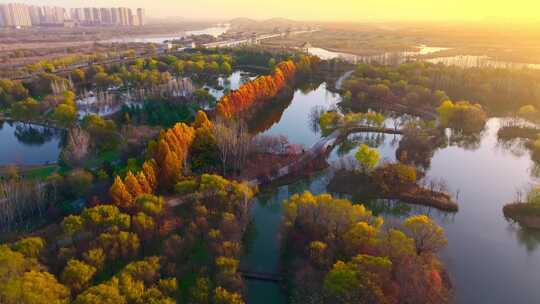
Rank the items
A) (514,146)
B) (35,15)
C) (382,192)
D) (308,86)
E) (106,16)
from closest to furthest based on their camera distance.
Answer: (382,192), (514,146), (308,86), (35,15), (106,16)

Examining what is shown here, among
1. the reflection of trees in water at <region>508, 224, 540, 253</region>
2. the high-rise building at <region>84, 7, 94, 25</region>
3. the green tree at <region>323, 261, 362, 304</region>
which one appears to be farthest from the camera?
the high-rise building at <region>84, 7, 94, 25</region>

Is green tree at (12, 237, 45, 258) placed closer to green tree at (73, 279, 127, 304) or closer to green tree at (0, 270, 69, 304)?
green tree at (0, 270, 69, 304)

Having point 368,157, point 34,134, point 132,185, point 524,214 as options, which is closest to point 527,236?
point 524,214

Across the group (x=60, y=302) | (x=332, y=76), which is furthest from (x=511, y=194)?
(x=332, y=76)

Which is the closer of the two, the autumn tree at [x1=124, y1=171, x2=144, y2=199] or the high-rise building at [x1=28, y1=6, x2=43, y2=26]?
the autumn tree at [x1=124, y1=171, x2=144, y2=199]

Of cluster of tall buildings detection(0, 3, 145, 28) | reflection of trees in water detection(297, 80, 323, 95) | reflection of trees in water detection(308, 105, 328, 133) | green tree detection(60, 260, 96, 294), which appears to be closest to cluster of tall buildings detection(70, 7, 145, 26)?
cluster of tall buildings detection(0, 3, 145, 28)

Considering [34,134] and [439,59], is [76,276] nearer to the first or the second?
[34,134]

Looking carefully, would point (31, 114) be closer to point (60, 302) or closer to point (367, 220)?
point (60, 302)

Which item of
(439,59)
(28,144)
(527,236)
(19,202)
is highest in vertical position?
(439,59)
